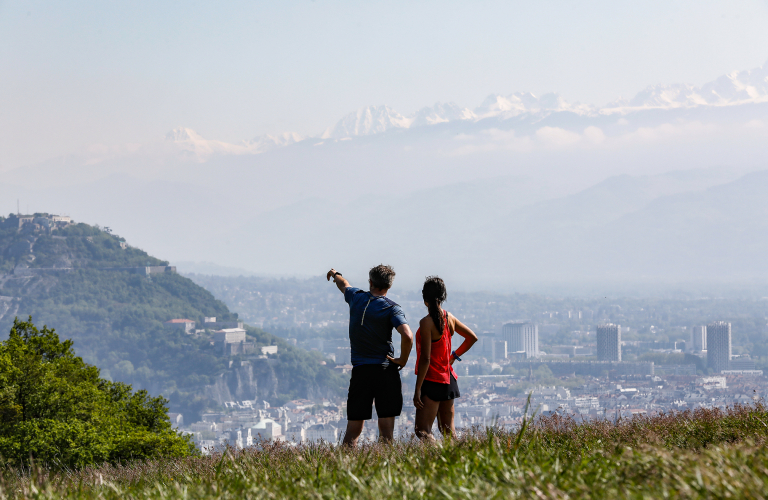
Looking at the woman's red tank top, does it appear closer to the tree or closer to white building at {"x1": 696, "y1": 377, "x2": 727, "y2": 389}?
the tree

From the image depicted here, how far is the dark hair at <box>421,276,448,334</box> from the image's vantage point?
5125mm

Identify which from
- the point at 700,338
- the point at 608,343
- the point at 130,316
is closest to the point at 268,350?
the point at 130,316

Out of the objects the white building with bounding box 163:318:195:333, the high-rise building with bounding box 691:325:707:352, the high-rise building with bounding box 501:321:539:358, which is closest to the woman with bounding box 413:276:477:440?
the white building with bounding box 163:318:195:333

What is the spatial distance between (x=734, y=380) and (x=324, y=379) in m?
73.7

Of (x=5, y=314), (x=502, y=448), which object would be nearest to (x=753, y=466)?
(x=502, y=448)

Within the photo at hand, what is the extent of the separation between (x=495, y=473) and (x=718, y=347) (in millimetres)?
144631

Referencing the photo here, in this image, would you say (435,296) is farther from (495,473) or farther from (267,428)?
(267,428)

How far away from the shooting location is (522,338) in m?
170

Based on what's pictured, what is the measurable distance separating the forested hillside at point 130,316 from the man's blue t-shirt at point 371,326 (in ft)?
404

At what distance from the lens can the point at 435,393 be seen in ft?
17.5

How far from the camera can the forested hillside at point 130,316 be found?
13462cm

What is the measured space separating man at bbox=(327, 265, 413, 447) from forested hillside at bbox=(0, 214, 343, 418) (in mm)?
123065

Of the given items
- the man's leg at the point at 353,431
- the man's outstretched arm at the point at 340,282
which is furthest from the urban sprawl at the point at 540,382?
the man's leg at the point at 353,431

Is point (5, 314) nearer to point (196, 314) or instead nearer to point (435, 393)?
point (196, 314)
